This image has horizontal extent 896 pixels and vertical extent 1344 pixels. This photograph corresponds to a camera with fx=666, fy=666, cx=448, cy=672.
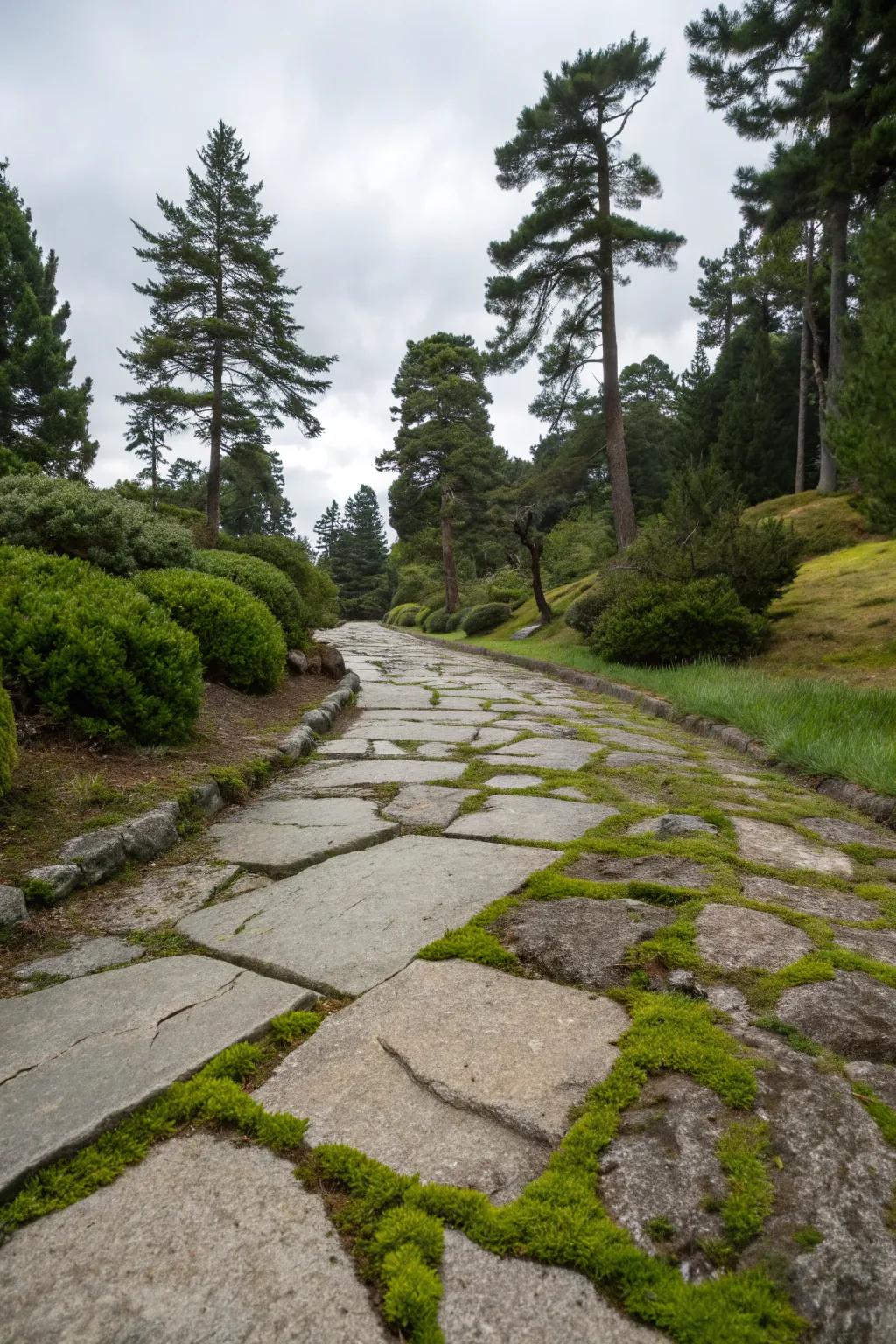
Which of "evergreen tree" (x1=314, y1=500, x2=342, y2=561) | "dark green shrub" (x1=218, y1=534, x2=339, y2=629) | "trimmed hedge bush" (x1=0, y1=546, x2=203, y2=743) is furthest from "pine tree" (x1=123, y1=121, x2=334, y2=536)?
"evergreen tree" (x1=314, y1=500, x2=342, y2=561)

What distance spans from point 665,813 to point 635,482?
3132cm

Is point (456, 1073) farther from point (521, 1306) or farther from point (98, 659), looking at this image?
point (98, 659)

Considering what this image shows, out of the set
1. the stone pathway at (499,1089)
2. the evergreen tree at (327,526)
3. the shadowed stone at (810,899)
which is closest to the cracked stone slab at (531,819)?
the stone pathway at (499,1089)

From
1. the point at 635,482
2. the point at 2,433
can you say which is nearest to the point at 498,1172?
the point at 2,433

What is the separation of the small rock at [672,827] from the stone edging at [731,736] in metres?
0.92

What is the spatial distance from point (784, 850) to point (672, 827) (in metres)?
0.40

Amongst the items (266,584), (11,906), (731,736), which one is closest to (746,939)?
(11,906)

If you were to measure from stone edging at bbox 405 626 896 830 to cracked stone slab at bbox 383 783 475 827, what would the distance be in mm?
1834

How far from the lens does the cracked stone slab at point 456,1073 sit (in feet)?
3.50

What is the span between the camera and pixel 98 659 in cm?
330

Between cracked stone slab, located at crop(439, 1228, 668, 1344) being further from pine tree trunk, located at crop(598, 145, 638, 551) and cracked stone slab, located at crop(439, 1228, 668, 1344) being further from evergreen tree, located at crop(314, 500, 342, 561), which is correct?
evergreen tree, located at crop(314, 500, 342, 561)

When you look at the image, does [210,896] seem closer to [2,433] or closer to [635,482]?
[2,433]

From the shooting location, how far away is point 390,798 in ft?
10.8

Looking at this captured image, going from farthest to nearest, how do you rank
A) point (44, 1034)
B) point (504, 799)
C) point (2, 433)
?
point (2, 433), point (504, 799), point (44, 1034)
